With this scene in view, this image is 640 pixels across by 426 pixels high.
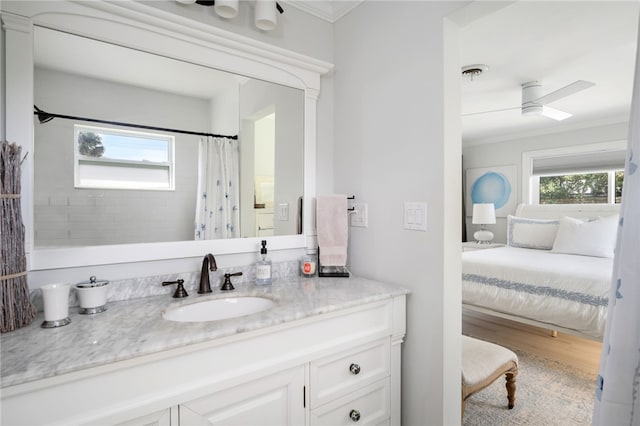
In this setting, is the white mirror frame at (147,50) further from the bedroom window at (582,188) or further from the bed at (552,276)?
the bedroom window at (582,188)

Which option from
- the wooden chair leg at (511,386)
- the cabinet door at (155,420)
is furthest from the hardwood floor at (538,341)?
the cabinet door at (155,420)

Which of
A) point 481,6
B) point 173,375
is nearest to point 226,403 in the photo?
point 173,375

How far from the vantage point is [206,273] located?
4.74ft

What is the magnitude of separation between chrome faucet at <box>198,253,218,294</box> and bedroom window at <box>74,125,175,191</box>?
0.36 m

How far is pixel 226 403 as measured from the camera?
103 cm

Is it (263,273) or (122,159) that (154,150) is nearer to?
(122,159)

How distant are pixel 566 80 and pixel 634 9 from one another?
3.86 ft

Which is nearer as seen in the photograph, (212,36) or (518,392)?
(212,36)

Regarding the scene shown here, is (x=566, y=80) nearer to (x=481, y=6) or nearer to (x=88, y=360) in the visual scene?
(x=481, y=6)

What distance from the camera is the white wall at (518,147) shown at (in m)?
4.25

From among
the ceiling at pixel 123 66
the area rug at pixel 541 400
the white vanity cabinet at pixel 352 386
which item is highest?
the ceiling at pixel 123 66

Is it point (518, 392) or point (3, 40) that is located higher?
point (3, 40)

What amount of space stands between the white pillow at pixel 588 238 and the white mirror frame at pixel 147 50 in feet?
10.4

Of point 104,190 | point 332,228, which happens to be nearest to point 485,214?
point 332,228
